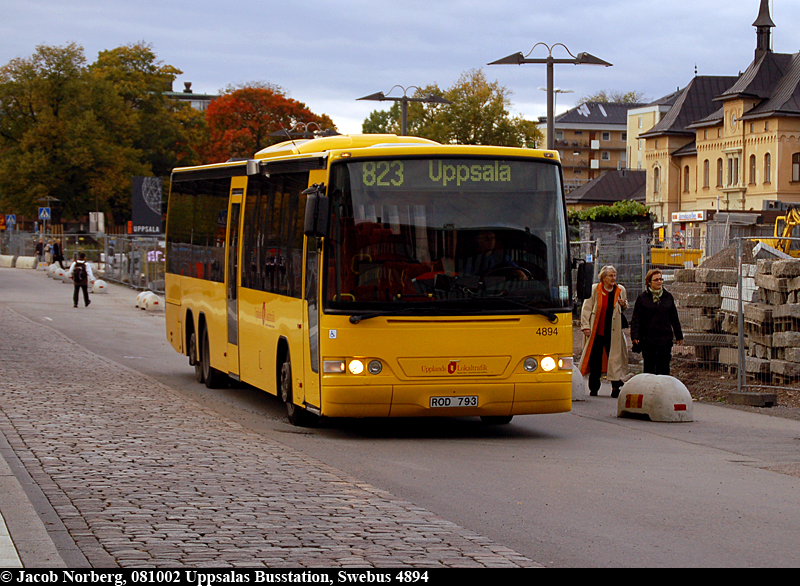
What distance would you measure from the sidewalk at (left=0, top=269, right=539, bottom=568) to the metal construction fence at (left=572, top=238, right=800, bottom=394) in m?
7.99

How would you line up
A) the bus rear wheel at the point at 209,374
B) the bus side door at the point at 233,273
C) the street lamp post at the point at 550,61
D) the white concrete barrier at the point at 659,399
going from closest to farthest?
the white concrete barrier at the point at 659,399 < the bus side door at the point at 233,273 < the bus rear wheel at the point at 209,374 < the street lamp post at the point at 550,61

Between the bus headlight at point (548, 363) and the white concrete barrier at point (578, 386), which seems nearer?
the bus headlight at point (548, 363)

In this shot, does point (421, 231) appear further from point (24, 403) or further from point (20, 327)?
point (20, 327)

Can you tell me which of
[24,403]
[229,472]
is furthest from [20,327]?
[229,472]

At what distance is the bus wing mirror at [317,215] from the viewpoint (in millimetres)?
11500

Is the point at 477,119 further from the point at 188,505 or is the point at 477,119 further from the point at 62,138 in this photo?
the point at 188,505

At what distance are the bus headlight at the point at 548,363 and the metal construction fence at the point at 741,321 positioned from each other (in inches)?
213

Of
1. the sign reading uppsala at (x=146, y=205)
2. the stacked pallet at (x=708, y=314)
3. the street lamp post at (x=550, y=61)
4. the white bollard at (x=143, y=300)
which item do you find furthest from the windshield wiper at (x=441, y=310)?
the sign reading uppsala at (x=146, y=205)

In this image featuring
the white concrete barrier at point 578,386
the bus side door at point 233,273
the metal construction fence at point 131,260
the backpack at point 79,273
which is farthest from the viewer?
the metal construction fence at point 131,260

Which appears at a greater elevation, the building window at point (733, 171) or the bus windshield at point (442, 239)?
the building window at point (733, 171)

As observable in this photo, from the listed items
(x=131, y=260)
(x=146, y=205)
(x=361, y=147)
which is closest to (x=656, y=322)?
(x=361, y=147)

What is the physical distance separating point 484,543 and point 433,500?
1645 mm

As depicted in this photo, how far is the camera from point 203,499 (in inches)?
323

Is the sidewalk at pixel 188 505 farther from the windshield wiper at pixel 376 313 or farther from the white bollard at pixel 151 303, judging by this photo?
the white bollard at pixel 151 303
